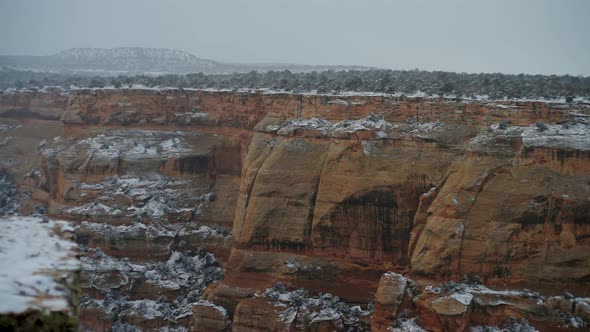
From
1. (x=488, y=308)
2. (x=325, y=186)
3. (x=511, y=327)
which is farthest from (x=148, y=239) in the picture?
(x=511, y=327)

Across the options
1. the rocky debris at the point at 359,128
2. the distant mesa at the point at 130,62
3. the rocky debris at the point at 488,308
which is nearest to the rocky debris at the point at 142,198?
the rocky debris at the point at 359,128

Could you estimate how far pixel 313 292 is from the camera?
32.3m

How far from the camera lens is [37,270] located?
8453mm

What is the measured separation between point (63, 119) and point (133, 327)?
17.7 metres

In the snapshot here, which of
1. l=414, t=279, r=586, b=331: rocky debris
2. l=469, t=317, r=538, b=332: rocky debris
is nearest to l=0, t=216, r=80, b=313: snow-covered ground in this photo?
l=414, t=279, r=586, b=331: rocky debris

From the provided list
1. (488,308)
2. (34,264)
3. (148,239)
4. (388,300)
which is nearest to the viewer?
(34,264)

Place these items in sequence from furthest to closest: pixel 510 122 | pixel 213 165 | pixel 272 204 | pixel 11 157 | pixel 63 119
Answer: pixel 11 157 → pixel 63 119 → pixel 213 165 → pixel 272 204 → pixel 510 122

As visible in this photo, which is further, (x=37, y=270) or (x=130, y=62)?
(x=130, y=62)

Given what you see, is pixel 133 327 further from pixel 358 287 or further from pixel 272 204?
pixel 358 287

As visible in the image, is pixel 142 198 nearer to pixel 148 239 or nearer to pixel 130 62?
pixel 148 239

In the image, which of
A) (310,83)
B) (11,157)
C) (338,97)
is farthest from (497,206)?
(11,157)

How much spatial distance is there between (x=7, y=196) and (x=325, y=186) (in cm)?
2721

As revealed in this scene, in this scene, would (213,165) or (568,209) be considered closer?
(568,209)

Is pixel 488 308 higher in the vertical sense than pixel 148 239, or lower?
higher
